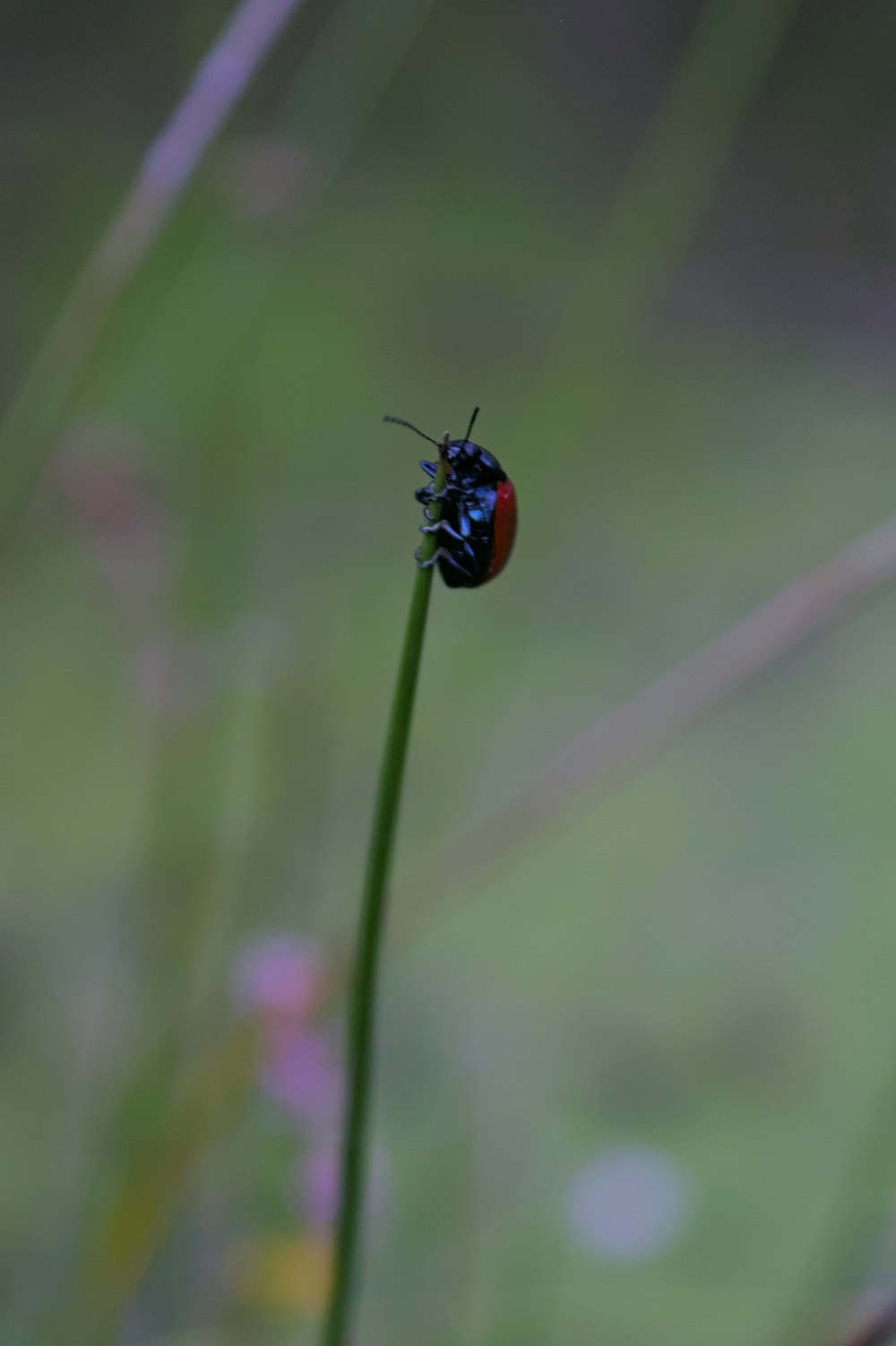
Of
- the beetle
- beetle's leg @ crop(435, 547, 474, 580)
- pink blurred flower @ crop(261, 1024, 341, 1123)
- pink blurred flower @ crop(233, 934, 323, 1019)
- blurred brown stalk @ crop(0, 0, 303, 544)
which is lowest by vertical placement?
pink blurred flower @ crop(261, 1024, 341, 1123)

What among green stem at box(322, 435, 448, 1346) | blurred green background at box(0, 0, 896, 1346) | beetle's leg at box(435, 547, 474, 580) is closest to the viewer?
green stem at box(322, 435, 448, 1346)

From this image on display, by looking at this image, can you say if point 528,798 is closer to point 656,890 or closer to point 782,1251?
point 782,1251

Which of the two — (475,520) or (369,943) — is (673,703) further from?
(369,943)

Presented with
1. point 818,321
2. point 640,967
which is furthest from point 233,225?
point 818,321

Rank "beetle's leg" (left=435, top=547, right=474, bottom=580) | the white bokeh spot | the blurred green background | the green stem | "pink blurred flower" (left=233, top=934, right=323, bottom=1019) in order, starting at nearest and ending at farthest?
the green stem → "beetle's leg" (left=435, top=547, right=474, bottom=580) → "pink blurred flower" (left=233, top=934, right=323, bottom=1019) → the blurred green background → the white bokeh spot

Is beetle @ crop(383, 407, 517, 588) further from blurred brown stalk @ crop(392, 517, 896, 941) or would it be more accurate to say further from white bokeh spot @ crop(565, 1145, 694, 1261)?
white bokeh spot @ crop(565, 1145, 694, 1261)

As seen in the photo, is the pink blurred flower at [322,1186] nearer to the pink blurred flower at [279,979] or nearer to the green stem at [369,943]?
the pink blurred flower at [279,979]

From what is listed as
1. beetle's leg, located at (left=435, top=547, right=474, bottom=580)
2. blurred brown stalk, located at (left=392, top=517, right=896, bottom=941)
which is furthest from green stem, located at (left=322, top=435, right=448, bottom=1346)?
A: blurred brown stalk, located at (left=392, top=517, right=896, bottom=941)
